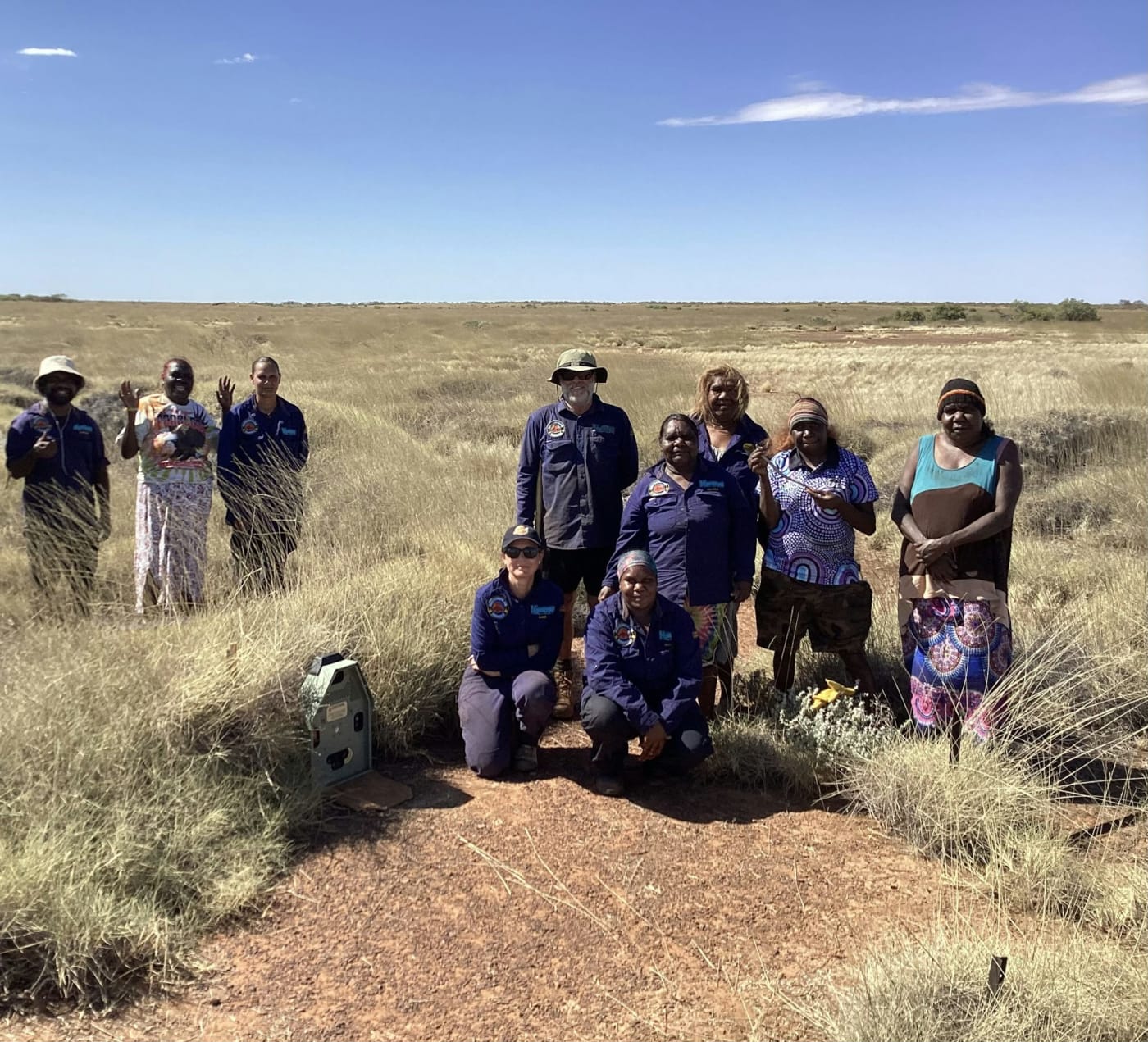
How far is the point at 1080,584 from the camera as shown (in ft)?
21.6

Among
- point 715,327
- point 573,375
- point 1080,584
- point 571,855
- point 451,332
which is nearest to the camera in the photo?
point 571,855

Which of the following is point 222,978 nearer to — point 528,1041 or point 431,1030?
point 431,1030

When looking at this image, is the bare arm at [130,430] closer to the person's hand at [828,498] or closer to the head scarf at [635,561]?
the head scarf at [635,561]

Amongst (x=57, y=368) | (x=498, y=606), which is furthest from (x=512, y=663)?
(x=57, y=368)

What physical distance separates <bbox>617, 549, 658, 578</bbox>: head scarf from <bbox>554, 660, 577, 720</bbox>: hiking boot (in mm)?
1107

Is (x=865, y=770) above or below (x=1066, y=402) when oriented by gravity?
below

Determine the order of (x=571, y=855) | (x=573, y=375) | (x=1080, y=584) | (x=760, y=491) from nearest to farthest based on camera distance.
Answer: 1. (x=571, y=855)
2. (x=760, y=491)
3. (x=573, y=375)
4. (x=1080, y=584)

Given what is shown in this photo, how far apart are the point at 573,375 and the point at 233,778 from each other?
2593 millimetres

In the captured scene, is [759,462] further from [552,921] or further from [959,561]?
[552,921]

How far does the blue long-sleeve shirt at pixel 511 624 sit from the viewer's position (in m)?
4.43

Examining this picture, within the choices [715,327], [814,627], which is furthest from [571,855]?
[715,327]

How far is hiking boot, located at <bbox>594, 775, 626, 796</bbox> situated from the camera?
416 centimetres

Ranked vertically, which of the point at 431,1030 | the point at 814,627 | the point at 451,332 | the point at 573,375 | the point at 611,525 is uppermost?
the point at 451,332

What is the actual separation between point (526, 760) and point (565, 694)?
0.86 meters
